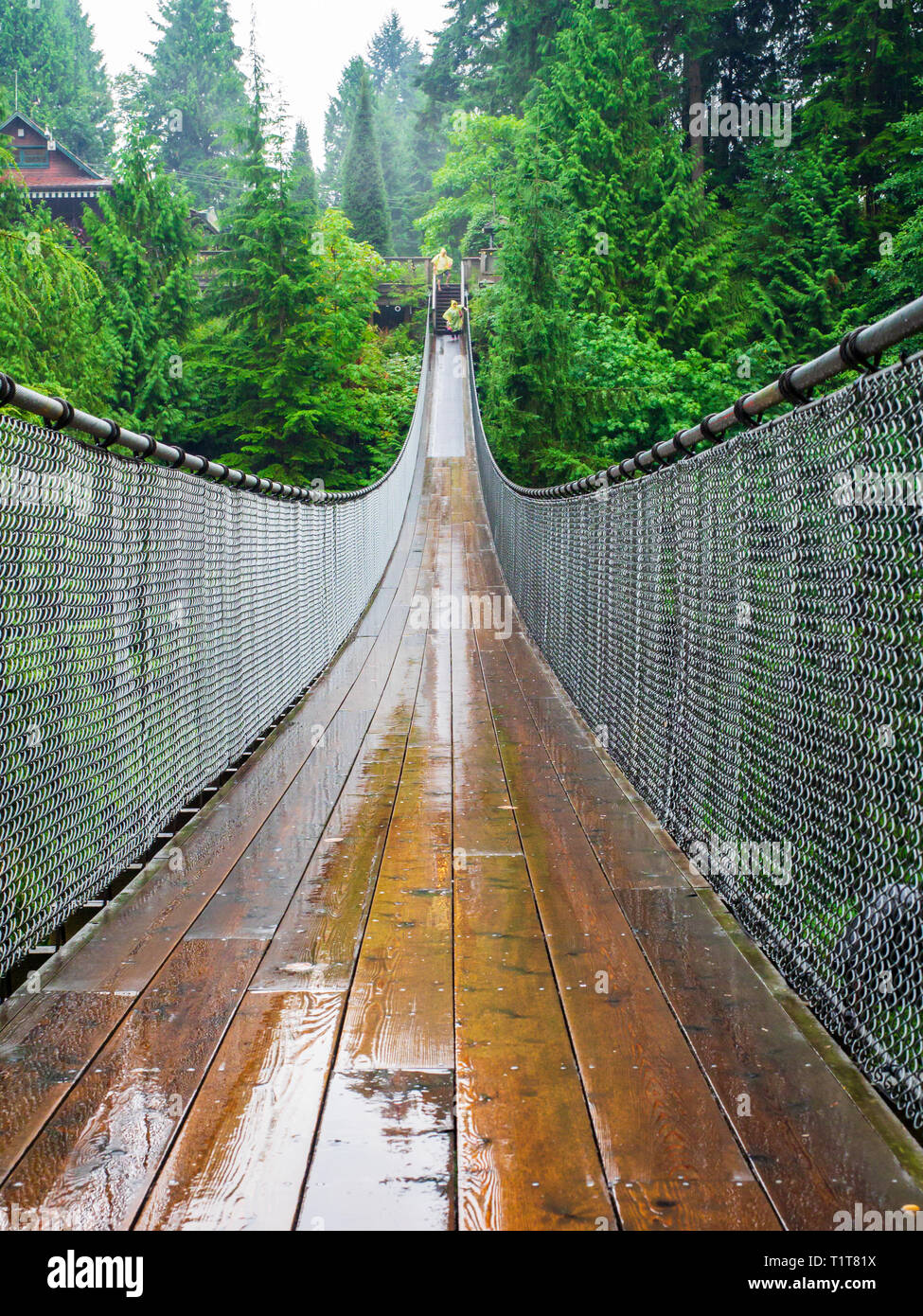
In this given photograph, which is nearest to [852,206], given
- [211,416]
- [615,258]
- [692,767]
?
[615,258]

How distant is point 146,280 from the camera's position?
2653 centimetres

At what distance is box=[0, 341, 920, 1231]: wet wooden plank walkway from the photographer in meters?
1.72

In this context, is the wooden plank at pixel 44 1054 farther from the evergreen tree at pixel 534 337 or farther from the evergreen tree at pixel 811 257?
the evergreen tree at pixel 811 257

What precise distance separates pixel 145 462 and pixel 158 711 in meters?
0.86

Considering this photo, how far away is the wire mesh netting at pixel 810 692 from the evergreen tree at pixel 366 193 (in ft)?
167

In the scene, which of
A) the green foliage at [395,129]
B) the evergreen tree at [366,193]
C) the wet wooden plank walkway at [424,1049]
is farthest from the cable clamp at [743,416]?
the evergreen tree at [366,193]

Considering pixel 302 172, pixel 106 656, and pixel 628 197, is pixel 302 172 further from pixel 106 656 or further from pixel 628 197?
pixel 106 656

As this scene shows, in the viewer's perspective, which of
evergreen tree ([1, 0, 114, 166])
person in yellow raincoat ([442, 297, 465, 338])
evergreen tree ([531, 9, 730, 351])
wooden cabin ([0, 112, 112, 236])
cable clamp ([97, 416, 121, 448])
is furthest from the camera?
evergreen tree ([1, 0, 114, 166])

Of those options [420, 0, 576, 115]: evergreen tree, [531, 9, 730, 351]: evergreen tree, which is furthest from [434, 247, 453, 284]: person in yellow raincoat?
[531, 9, 730, 351]: evergreen tree

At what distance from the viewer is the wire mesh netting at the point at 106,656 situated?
255 cm

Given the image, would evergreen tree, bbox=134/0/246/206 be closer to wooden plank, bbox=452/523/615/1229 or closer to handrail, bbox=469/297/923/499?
handrail, bbox=469/297/923/499

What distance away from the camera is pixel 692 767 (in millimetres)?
3721

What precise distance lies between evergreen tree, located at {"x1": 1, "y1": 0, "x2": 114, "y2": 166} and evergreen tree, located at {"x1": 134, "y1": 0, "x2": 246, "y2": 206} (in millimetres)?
3599
